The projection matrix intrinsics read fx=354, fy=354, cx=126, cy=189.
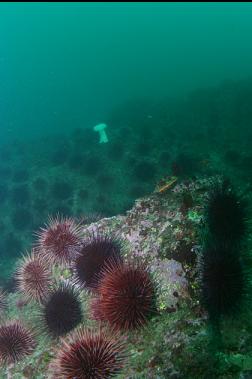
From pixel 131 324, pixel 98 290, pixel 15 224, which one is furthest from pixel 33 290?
pixel 15 224

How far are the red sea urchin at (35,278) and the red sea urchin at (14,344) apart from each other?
0.86 m

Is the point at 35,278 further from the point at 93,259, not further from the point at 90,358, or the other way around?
the point at 90,358

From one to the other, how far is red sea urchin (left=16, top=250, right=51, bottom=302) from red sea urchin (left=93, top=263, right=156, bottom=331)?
2153 millimetres

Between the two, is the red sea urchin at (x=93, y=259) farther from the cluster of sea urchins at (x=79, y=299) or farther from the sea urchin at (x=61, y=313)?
the sea urchin at (x=61, y=313)

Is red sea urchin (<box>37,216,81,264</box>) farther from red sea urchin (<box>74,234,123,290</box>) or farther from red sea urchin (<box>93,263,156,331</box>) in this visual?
red sea urchin (<box>93,263,156,331</box>)

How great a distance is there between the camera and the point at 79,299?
6.89 meters

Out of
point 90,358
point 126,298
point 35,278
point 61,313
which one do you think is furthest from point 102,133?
point 90,358

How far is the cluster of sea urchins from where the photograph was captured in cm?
509

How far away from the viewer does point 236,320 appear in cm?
529

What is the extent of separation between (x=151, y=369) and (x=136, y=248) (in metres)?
2.66

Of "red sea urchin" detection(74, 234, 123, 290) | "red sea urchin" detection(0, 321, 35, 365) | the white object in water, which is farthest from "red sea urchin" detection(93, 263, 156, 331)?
the white object in water

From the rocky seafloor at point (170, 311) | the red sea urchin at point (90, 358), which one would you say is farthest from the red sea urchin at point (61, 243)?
the red sea urchin at point (90, 358)

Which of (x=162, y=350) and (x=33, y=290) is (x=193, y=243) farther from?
(x=33, y=290)

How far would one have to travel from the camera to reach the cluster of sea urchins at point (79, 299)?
509 centimetres
